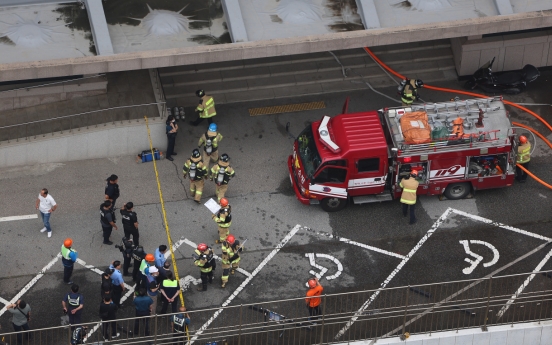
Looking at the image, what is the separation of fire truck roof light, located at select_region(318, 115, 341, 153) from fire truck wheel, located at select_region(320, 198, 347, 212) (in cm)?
139

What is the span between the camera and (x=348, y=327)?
23.4 m

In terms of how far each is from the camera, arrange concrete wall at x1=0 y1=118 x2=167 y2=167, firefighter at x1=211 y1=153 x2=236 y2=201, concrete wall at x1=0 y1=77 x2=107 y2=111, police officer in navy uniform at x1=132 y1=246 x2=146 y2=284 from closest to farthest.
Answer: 1. police officer in navy uniform at x1=132 y1=246 x2=146 y2=284
2. firefighter at x1=211 y1=153 x2=236 y2=201
3. concrete wall at x1=0 y1=118 x2=167 y2=167
4. concrete wall at x1=0 y1=77 x2=107 y2=111

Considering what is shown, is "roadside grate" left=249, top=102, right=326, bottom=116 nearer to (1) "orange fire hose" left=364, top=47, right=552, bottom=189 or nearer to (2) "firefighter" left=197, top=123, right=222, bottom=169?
(1) "orange fire hose" left=364, top=47, right=552, bottom=189

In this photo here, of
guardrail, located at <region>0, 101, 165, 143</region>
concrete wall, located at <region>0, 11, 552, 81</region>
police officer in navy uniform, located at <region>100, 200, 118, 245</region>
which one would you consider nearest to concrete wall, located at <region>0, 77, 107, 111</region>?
guardrail, located at <region>0, 101, 165, 143</region>

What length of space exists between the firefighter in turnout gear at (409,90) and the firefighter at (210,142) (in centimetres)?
521

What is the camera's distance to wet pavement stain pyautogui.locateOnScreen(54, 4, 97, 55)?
26.4 m

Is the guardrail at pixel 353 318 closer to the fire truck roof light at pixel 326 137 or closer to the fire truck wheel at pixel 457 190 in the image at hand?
the fire truck wheel at pixel 457 190

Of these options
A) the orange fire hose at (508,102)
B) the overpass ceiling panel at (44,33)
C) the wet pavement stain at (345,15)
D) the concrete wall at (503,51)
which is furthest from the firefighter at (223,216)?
the concrete wall at (503,51)

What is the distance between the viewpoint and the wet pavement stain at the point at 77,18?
2638 centimetres

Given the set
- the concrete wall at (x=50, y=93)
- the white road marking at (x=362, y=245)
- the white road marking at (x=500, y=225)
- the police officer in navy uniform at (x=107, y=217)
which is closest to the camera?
the police officer in navy uniform at (x=107, y=217)

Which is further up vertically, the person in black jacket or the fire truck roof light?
the fire truck roof light

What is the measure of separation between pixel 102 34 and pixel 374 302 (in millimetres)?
9380

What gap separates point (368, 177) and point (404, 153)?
1.10 m

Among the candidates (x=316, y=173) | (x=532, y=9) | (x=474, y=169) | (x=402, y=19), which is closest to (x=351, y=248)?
(x=316, y=173)
